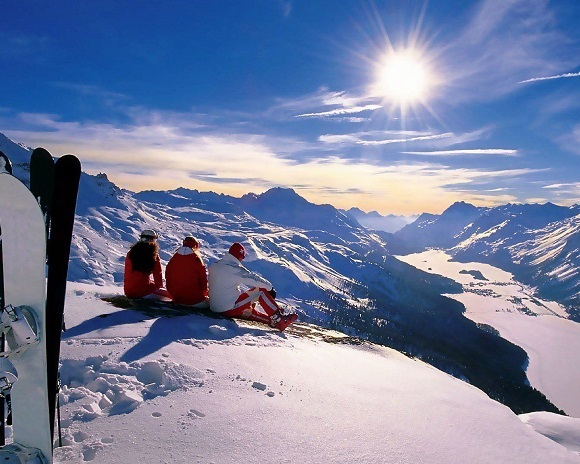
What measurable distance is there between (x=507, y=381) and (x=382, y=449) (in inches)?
5629

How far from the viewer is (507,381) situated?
395 ft

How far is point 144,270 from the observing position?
9.88 metres

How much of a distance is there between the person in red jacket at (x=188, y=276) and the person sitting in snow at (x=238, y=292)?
301 millimetres

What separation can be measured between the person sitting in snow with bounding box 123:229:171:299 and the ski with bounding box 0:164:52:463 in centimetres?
660

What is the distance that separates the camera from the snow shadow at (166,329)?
6.24m

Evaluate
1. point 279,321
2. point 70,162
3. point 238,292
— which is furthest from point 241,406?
point 279,321

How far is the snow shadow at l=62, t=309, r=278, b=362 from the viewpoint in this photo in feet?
20.5

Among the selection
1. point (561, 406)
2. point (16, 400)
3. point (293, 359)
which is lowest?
point (561, 406)

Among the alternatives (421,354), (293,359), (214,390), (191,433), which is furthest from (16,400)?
(421,354)

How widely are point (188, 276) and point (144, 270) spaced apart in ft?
3.77

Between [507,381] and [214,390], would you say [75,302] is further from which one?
[507,381]

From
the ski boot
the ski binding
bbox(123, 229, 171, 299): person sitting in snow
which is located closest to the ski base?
the ski binding

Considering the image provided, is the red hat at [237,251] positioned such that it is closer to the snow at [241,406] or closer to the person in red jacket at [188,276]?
the person in red jacket at [188,276]

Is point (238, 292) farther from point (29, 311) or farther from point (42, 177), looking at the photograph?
point (29, 311)
